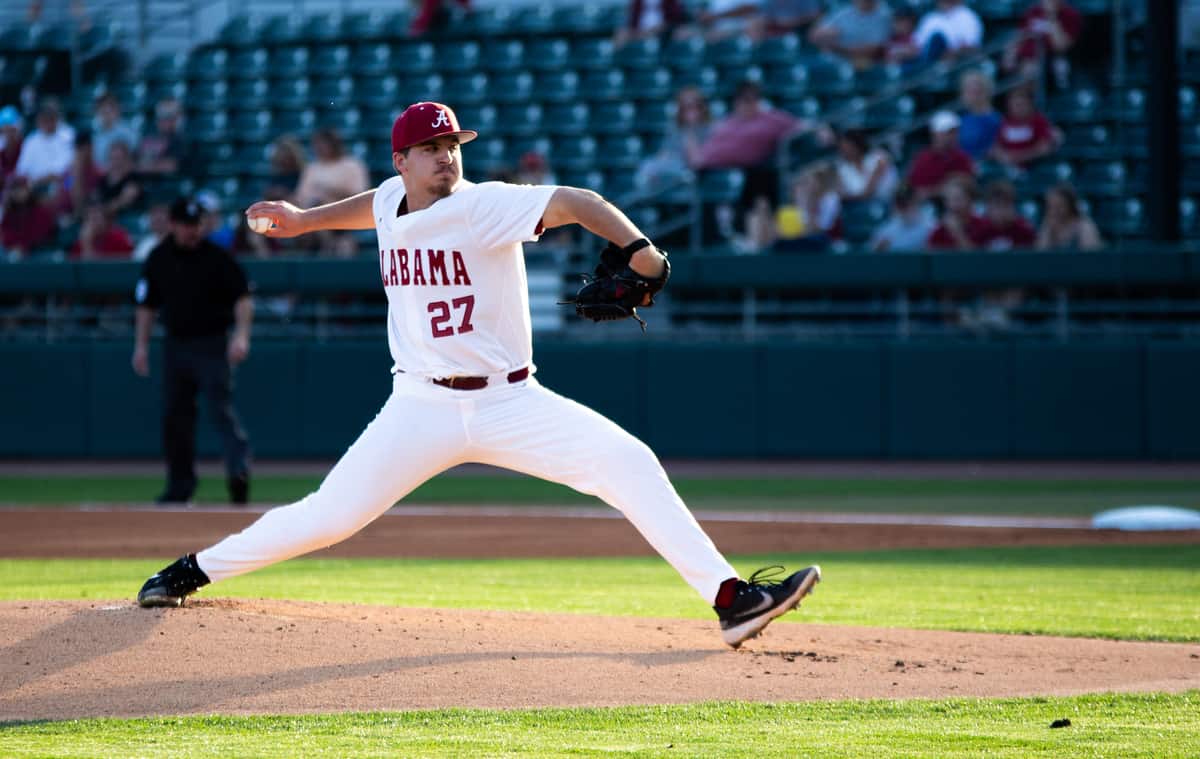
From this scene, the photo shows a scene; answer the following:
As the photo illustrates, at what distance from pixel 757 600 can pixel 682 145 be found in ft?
35.5

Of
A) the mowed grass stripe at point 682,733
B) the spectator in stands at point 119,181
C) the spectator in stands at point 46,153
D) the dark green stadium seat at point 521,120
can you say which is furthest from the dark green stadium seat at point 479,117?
the mowed grass stripe at point 682,733

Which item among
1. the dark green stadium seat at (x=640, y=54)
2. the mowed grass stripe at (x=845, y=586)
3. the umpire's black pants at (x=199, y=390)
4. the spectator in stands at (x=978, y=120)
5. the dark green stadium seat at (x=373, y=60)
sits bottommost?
the mowed grass stripe at (x=845, y=586)

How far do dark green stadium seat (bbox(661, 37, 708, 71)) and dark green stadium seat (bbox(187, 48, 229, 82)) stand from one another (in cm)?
571

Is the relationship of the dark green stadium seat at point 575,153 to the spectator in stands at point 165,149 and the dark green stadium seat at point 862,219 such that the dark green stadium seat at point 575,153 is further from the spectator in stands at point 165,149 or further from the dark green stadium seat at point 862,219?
the spectator in stands at point 165,149

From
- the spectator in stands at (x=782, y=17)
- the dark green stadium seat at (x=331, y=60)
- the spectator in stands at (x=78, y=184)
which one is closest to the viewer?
the spectator in stands at (x=78, y=184)

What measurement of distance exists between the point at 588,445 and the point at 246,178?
43.8 ft

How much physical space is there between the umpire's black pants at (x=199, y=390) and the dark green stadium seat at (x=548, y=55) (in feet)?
27.3

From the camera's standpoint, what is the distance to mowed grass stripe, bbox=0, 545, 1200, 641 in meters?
6.65

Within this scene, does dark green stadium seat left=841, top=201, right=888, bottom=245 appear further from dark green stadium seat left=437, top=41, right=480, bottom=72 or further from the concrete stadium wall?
dark green stadium seat left=437, top=41, right=480, bottom=72

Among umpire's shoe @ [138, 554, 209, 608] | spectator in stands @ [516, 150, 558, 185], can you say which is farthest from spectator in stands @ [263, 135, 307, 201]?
umpire's shoe @ [138, 554, 209, 608]

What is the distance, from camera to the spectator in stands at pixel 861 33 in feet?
53.3

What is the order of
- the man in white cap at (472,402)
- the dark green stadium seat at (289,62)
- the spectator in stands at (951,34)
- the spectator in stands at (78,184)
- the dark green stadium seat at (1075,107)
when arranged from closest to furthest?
the man in white cap at (472,402) < the dark green stadium seat at (1075,107) < the spectator in stands at (951,34) < the spectator in stands at (78,184) < the dark green stadium seat at (289,62)

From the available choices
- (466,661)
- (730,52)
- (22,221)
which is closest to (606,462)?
(466,661)

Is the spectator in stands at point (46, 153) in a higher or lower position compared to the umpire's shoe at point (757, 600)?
higher
